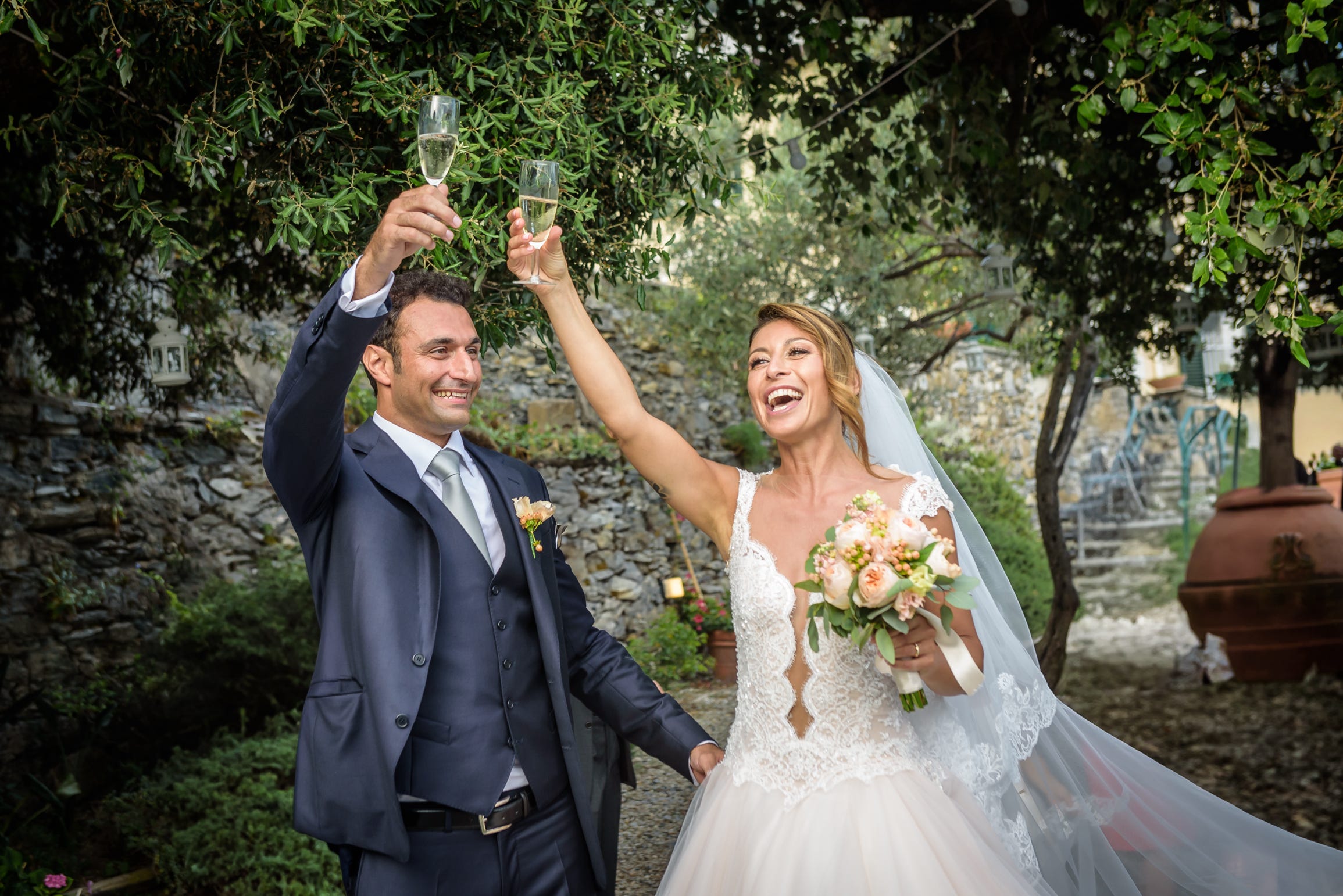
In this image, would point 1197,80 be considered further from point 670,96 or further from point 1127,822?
point 1127,822

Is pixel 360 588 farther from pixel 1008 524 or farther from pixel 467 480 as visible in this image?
pixel 1008 524

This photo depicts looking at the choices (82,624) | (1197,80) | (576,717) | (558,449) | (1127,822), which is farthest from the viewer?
(558,449)

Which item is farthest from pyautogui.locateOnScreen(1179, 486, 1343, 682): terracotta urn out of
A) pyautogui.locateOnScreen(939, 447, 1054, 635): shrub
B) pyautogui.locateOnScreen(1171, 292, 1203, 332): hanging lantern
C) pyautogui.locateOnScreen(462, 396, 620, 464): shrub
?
pyautogui.locateOnScreen(462, 396, 620, 464): shrub

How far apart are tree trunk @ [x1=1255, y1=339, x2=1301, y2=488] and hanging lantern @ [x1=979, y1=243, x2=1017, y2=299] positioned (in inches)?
70.6

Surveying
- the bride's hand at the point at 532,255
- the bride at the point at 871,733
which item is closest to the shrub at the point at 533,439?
the bride at the point at 871,733

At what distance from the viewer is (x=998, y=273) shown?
7719mm

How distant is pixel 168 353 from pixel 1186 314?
6.60 metres

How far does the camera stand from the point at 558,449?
10258 mm

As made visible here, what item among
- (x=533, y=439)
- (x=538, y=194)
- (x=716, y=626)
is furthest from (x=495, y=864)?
(x=533, y=439)

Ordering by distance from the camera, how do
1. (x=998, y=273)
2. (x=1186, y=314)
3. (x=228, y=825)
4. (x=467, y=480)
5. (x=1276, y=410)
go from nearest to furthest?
(x=467, y=480) → (x=228, y=825) → (x=1186, y=314) → (x=998, y=273) → (x=1276, y=410)

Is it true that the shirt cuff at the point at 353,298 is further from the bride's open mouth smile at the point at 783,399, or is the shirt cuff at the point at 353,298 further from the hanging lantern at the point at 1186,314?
the hanging lantern at the point at 1186,314

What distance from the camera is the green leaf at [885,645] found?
2.24 meters

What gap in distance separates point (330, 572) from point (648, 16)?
1.86 meters

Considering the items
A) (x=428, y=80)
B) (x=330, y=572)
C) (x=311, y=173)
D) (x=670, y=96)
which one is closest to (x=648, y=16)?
(x=670, y=96)
